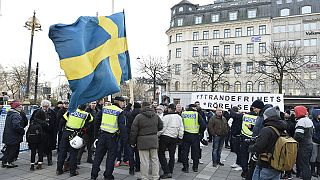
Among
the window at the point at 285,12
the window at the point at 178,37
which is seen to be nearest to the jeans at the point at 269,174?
the window at the point at 285,12

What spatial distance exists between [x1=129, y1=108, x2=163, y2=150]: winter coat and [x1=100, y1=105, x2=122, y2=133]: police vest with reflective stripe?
0.51m

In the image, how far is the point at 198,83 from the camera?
51.3 metres

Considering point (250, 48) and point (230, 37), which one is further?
point (230, 37)

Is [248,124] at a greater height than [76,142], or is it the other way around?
[248,124]

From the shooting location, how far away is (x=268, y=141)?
4.07m

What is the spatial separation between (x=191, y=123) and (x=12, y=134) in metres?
4.91

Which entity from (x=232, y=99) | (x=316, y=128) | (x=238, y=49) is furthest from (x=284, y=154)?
(x=238, y=49)

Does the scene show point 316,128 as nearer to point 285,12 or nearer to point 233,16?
point 285,12

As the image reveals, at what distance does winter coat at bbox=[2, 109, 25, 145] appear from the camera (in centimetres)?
721

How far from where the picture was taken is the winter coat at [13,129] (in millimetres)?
7211

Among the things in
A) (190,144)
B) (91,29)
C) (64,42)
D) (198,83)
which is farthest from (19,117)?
(198,83)

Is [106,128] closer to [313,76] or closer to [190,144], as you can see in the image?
[190,144]

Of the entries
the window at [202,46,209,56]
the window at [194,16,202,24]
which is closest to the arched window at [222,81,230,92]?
the window at [202,46,209,56]

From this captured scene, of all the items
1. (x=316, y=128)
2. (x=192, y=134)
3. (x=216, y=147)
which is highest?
(x=316, y=128)
